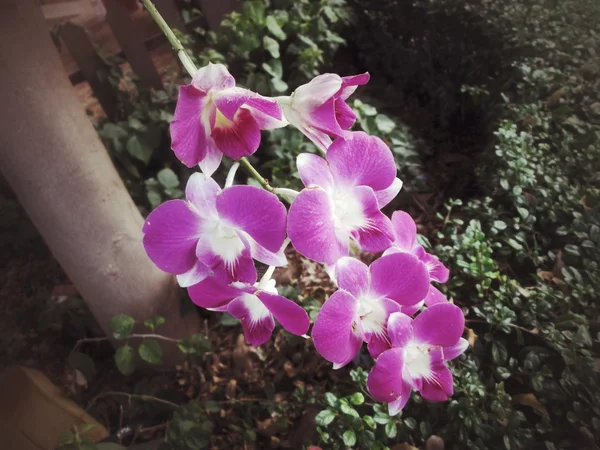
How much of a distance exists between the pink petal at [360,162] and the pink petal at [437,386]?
26 cm

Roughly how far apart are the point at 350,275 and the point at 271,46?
60.1 inches

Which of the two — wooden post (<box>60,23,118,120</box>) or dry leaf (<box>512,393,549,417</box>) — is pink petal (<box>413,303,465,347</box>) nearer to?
dry leaf (<box>512,393,549,417</box>)

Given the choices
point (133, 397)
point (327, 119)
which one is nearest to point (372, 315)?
point (327, 119)

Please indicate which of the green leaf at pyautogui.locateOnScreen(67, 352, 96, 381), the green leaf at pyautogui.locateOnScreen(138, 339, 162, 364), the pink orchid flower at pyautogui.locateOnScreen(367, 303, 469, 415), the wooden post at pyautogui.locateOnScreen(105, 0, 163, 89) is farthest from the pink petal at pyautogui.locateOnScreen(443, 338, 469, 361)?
the wooden post at pyautogui.locateOnScreen(105, 0, 163, 89)

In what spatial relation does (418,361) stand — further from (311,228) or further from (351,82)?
(351,82)

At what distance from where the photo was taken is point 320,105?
550mm

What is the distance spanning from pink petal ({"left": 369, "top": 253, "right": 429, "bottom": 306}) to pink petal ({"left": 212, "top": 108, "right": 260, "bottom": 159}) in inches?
8.2

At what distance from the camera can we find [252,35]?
1.89 metres

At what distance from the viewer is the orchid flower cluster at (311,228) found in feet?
1.69

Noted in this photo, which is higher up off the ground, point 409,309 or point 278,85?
point 409,309

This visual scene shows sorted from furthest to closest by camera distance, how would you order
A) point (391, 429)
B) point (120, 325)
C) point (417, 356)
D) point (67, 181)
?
point (120, 325) → point (67, 181) → point (391, 429) → point (417, 356)

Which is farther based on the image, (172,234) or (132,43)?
(132,43)

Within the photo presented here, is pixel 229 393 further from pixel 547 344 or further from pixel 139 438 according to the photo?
pixel 547 344

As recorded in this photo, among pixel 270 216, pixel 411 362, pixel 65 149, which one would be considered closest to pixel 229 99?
pixel 270 216
